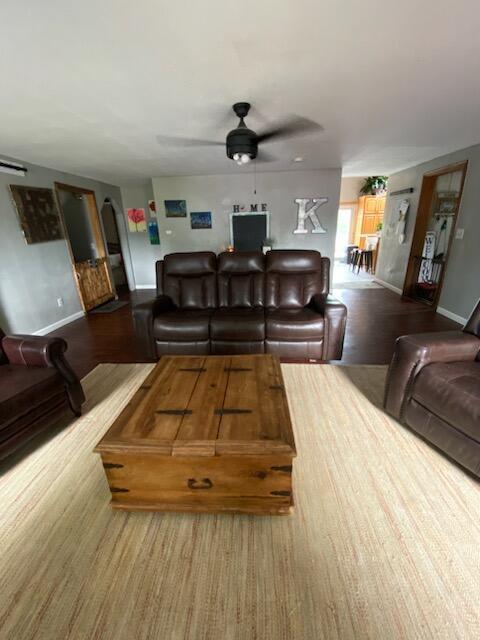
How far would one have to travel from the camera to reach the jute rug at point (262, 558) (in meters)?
0.90

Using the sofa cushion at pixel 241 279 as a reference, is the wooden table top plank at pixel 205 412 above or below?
below

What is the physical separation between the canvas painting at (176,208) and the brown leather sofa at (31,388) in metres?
3.91

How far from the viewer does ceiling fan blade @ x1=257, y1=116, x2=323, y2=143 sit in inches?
96.0

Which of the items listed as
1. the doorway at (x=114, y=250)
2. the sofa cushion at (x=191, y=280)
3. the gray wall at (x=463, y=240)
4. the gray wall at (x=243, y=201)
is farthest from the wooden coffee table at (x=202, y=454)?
the doorway at (x=114, y=250)

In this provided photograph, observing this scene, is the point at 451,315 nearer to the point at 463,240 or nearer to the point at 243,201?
the point at 463,240

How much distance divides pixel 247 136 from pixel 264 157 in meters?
1.94

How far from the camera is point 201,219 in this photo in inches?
201

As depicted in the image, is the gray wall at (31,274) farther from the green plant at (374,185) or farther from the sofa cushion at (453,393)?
the green plant at (374,185)

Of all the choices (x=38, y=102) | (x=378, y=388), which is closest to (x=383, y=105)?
(x=378, y=388)

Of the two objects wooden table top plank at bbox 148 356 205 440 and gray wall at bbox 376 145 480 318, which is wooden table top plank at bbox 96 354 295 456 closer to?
wooden table top plank at bbox 148 356 205 440

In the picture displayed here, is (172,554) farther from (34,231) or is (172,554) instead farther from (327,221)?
(327,221)

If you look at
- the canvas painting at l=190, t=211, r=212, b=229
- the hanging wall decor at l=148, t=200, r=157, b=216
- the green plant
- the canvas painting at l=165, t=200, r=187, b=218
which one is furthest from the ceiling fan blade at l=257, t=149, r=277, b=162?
the green plant

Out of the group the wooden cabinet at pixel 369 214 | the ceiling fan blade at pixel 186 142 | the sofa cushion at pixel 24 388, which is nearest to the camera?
the sofa cushion at pixel 24 388

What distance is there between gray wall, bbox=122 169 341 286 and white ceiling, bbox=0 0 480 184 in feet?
6.24
